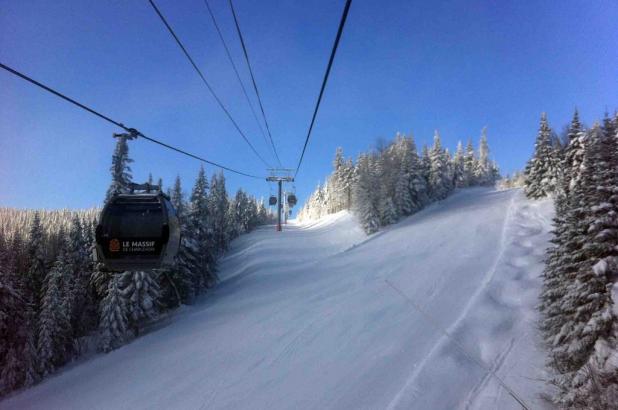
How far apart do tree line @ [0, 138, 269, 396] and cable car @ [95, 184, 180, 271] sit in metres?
13.1

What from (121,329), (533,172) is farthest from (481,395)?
(533,172)

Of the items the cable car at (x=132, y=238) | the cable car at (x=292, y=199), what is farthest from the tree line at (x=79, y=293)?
the cable car at (x=132, y=238)

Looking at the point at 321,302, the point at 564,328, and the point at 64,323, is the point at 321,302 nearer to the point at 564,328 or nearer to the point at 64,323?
the point at 564,328

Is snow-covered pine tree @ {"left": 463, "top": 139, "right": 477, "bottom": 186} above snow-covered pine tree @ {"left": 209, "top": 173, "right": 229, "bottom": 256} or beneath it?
above

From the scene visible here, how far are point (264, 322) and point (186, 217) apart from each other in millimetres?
15455

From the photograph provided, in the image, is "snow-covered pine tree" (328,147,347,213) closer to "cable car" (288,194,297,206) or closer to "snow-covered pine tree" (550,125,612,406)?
"cable car" (288,194,297,206)

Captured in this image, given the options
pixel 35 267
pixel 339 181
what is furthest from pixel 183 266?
pixel 339 181

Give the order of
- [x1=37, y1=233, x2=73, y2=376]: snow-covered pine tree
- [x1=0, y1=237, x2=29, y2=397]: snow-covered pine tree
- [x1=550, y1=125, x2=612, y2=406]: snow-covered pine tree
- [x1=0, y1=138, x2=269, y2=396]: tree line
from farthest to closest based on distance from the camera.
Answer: [x1=37, y1=233, x2=73, y2=376]: snow-covered pine tree
[x1=0, y1=138, x2=269, y2=396]: tree line
[x1=0, y1=237, x2=29, y2=397]: snow-covered pine tree
[x1=550, y1=125, x2=612, y2=406]: snow-covered pine tree

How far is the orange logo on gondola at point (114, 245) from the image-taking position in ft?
29.9

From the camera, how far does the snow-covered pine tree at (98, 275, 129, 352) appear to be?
2981 centimetres

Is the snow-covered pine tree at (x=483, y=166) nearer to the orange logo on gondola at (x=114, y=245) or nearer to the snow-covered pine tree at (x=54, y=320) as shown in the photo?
the snow-covered pine tree at (x=54, y=320)

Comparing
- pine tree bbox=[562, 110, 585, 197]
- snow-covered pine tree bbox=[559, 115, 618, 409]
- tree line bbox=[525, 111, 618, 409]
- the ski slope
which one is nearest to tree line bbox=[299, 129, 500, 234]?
the ski slope

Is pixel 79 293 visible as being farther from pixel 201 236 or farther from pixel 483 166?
pixel 483 166

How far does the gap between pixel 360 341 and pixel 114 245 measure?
648 inches
